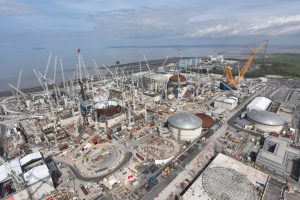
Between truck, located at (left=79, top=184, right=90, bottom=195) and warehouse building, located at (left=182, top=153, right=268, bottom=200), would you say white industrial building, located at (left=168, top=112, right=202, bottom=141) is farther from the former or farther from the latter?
truck, located at (left=79, top=184, right=90, bottom=195)

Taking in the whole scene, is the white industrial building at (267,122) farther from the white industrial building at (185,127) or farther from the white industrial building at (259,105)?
the white industrial building at (185,127)

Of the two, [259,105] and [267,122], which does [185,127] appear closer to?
[267,122]

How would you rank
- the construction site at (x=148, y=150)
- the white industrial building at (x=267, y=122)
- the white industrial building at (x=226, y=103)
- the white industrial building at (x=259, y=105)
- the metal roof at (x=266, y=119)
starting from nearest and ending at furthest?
the construction site at (x=148, y=150) → the white industrial building at (x=267, y=122) → the metal roof at (x=266, y=119) → the white industrial building at (x=259, y=105) → the white industrial building at (x=226, y=103)

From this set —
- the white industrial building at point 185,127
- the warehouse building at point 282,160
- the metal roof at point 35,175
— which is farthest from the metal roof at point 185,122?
the metal roof at point 35,175

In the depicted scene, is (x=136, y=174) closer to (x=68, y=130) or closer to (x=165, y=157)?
(x=165, y=157)

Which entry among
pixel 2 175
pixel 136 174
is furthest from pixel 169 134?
pixel 2 175

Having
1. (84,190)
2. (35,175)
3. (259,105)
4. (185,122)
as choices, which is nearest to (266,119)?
(259,105)

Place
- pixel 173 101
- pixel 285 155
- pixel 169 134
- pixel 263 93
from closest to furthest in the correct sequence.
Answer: pixel 285 155, pixel 169 134, pixel 173 101, pixel 263 93

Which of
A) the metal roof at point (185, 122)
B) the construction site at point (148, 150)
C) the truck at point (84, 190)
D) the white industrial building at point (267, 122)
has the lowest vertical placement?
the truck at point (84, 190)
